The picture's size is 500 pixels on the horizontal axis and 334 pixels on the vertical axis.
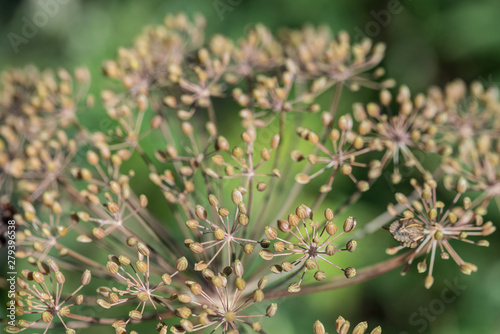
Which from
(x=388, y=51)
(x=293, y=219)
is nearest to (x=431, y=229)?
(x=293, y=219)

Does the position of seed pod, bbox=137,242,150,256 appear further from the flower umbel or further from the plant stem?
the flower umbel

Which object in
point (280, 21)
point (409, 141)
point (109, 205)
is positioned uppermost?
point (280, 21)

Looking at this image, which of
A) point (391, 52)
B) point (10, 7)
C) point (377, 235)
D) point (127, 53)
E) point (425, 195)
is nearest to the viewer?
point (425, 195)

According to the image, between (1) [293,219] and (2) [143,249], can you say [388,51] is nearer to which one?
(1) [293,219]

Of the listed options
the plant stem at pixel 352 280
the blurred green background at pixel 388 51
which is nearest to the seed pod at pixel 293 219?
the plant stem at pixel 352 280

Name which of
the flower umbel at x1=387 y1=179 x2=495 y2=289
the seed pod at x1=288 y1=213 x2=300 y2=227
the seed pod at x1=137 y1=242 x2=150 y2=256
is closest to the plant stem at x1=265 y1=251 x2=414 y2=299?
the flower umbel at x1=387 y1=179 x2=495 y2=289

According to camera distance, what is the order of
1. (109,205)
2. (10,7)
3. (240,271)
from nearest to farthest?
(240,271) < (109,205) < (10,7)

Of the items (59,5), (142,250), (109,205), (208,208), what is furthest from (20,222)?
(59,5)

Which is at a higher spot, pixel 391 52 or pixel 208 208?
pixel 391 52

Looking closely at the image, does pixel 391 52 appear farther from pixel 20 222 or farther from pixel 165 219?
pixel 20 222
